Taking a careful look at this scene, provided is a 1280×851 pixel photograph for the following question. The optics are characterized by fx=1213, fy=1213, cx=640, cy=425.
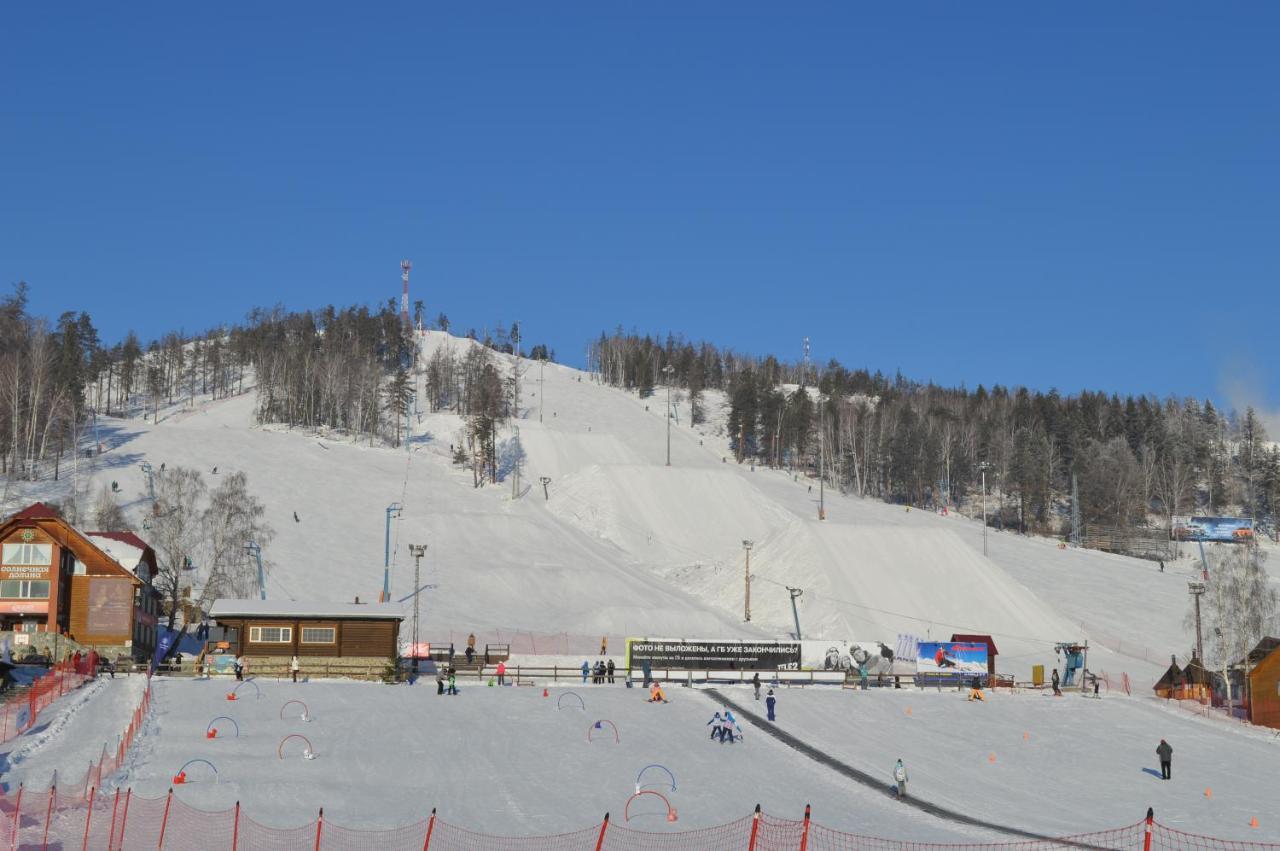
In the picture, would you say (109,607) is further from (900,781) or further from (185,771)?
(900,781)

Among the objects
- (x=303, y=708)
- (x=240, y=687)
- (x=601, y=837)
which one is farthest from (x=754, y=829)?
(x=240, y=687)

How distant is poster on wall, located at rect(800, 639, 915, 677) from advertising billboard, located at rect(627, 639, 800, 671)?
4.17 feet

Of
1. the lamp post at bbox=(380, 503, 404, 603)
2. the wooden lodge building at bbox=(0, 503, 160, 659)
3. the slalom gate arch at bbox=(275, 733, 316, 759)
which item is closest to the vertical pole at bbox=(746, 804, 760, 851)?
the slalom gate arch at bbox=(275, 733, 316, 759)

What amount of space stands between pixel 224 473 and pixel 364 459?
1795cm

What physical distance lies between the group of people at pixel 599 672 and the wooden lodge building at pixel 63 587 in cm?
2030

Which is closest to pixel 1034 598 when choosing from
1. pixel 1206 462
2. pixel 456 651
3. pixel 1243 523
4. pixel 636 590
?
pixel 636 590

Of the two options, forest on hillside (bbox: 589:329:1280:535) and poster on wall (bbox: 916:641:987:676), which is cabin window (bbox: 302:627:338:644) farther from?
forest on hillside (bbox: 589:329:1280:535)

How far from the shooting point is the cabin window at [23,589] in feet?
178

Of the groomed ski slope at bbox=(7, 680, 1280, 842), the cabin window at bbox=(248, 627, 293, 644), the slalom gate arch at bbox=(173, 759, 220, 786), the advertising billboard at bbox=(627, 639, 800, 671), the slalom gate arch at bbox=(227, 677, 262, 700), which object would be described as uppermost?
the cabin window at bbox=(248, 627, 293, 644)

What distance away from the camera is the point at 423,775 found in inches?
1284

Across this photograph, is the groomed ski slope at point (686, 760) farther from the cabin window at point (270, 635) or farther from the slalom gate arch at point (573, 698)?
the cabin window at point (270, 635)

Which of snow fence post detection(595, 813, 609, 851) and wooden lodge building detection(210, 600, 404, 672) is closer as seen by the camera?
snow fence post detection(595, 813, 609, 851)

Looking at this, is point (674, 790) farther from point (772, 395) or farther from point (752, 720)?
point (772, 395)

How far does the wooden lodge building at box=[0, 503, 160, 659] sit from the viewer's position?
54000 mm
